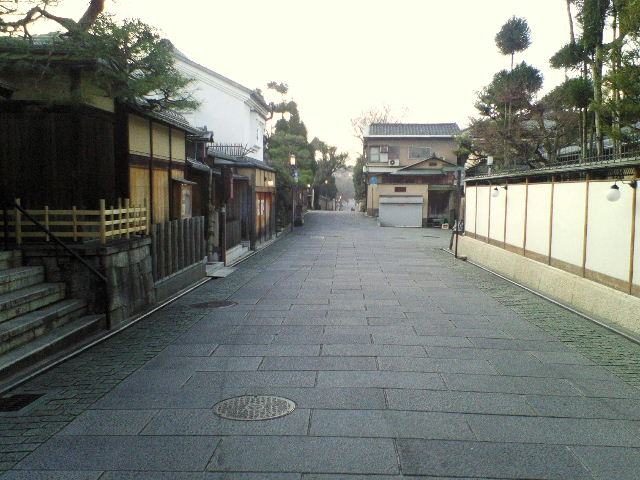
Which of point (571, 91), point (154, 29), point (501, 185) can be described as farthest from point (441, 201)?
point (154, 29)

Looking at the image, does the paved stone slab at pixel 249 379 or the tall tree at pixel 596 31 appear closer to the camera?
the paved stone slab at pixel 249 379

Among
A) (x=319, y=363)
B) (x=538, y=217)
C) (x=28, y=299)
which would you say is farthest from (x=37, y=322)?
(x=538, y=217)

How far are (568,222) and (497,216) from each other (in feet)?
20.3

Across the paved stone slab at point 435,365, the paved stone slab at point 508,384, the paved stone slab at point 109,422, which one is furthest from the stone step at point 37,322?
the paved stone slab at point 508,384

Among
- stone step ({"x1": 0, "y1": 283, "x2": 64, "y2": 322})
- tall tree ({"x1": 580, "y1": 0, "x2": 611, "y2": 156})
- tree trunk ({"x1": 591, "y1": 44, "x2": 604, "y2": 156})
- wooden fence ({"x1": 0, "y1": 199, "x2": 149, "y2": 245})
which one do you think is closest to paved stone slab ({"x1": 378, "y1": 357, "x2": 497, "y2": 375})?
stone step ({"x1": 0, "y1": 283, "x2": 64, "y2": 322})

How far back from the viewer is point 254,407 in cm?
632

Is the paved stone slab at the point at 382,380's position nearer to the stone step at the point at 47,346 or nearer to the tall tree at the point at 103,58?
the stone step at the point at 47,346

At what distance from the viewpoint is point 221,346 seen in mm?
9016

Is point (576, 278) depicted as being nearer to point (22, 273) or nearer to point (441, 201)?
point (22, 273)

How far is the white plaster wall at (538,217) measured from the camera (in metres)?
14.9

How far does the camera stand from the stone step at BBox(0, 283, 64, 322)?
8234 mm

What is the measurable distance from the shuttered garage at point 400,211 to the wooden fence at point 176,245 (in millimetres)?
30641

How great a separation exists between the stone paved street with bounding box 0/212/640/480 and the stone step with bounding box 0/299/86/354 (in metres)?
0.72

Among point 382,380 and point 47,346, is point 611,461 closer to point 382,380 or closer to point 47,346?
point 382,380
